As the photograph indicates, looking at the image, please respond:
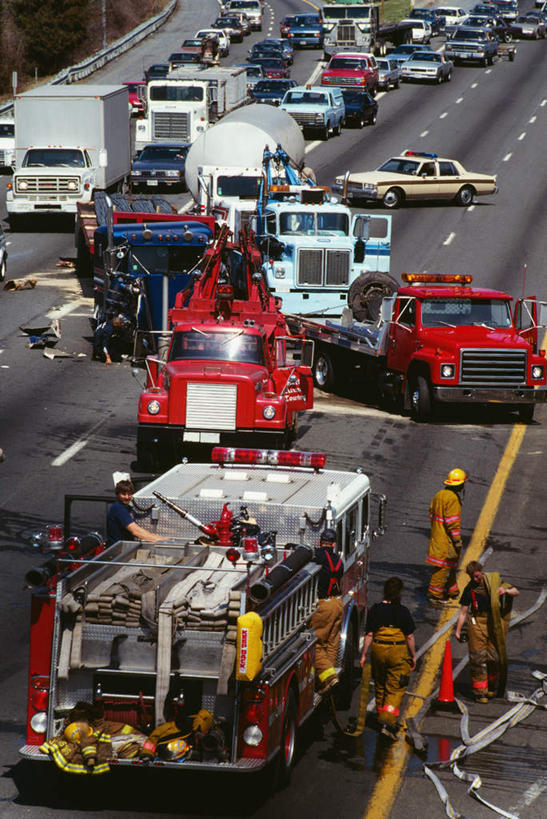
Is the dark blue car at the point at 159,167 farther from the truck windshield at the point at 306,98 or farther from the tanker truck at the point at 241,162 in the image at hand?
the truck windshield at the point at 306,98

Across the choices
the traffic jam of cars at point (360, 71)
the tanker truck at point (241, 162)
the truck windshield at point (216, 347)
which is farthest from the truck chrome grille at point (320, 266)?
the truck windshield at point (216, 347)

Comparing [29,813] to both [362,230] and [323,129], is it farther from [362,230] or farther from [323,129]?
[323,129]

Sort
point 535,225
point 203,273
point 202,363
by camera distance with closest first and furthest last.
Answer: point 202,363
point 203,273
point 535,225

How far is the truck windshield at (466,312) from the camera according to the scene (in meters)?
27.4

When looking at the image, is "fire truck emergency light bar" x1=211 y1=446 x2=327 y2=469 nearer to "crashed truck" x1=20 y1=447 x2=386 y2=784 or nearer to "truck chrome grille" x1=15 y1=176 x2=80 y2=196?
"crashed truck" x1=20 y1=447 x2=386 y2=784

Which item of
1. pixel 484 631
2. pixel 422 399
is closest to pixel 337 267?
pixel 422 399

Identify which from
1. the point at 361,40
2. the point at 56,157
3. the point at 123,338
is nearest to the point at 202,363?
the point at 123,338

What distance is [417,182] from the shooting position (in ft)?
167

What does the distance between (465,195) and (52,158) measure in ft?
47.8

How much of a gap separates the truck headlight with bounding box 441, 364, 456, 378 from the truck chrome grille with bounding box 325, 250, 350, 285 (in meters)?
7.11

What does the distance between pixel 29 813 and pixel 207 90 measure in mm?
49579

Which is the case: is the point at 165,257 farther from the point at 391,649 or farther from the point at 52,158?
the point at 391,649

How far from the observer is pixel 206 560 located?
12867 millimetres

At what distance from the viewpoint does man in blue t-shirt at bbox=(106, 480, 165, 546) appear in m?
13.7
